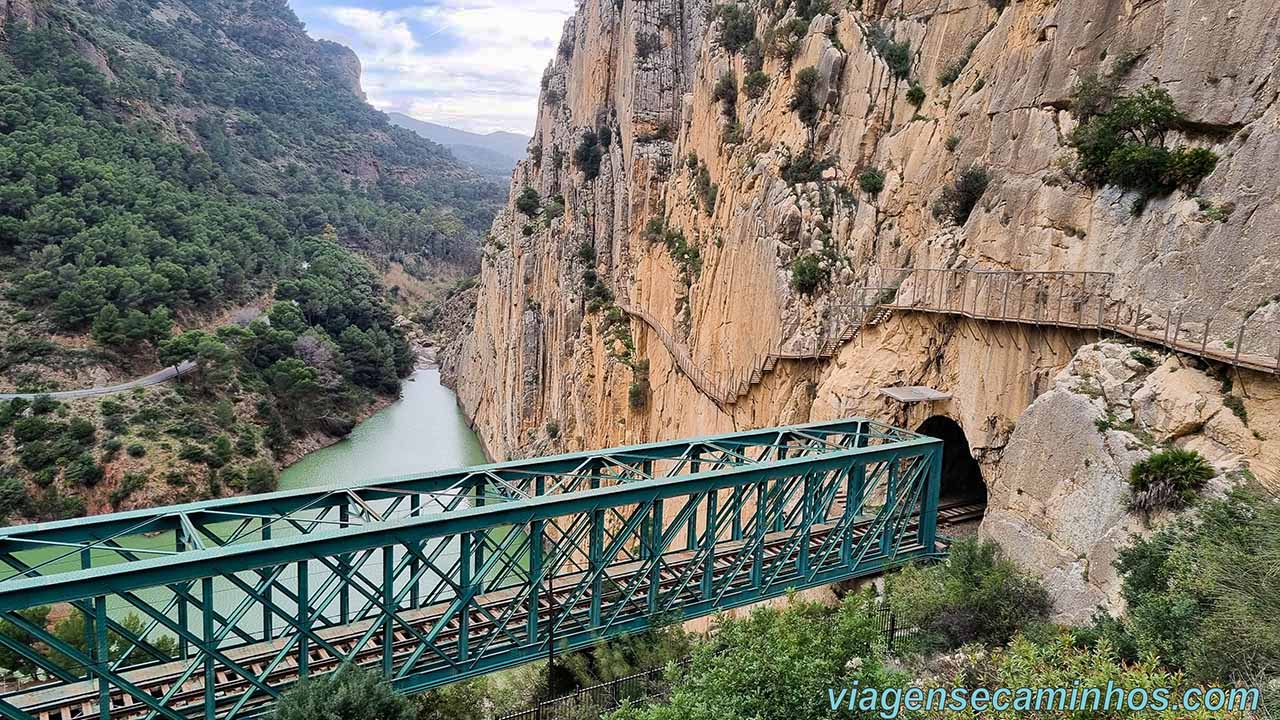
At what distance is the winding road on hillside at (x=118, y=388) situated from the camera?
141 ft

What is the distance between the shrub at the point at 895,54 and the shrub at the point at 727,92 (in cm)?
791

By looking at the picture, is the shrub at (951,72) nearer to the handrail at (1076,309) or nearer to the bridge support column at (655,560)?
the handrail at (1076,309)

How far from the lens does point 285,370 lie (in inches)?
2219

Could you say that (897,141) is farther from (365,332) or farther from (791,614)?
(365,332)

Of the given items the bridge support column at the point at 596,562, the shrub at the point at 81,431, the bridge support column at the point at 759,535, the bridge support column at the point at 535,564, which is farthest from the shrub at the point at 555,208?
the bridge support column at the point at 535,564

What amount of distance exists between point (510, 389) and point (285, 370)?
59.1ft

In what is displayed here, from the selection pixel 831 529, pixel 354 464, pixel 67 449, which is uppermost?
pixel 831 529

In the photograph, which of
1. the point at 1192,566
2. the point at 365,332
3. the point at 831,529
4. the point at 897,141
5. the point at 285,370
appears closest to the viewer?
the point at 1192,566

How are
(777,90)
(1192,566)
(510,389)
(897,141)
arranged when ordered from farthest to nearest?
(510,389) < (777,90) < (897,141) < (1192,566)

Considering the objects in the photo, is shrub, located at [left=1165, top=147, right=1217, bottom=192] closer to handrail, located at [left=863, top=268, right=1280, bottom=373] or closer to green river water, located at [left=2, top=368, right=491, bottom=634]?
handrail, located at [left=863, top=268, right=1280, bottom=373]

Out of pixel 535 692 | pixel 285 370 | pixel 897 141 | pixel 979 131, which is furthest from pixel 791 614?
pixel 285 370

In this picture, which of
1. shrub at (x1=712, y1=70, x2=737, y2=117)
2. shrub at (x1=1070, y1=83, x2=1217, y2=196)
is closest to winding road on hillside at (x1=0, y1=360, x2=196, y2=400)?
shrub at (x1=712, y1=70, x2=737, y2=117)

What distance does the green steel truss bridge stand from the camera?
10.8 meters

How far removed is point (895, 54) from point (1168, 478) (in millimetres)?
15500
